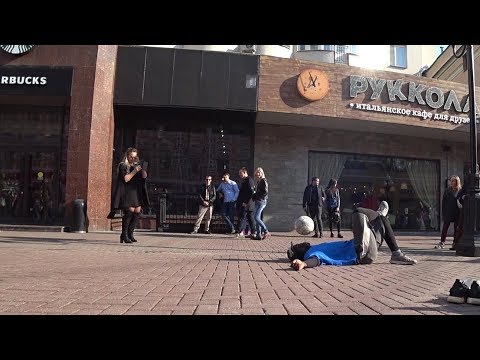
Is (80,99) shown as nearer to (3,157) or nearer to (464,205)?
(3,157)

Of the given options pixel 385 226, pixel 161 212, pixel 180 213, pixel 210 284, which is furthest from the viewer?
pixel 180 213

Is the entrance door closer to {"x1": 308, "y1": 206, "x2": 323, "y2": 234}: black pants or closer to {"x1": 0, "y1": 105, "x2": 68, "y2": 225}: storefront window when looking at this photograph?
{"x1": 0, "y1": 105, "x2": 68, "y2": 225}: storefront window

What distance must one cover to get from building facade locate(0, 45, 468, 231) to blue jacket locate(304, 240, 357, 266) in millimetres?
7900

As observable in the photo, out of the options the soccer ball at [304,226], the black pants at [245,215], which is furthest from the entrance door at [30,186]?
the soccer ball at [304,226]

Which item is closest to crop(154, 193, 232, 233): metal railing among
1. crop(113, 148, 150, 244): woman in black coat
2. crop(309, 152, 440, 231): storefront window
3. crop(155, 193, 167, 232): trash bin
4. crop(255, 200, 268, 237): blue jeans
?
crop(155, 193, 167, 232): trash bin

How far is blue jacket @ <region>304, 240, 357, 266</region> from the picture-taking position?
629 cm

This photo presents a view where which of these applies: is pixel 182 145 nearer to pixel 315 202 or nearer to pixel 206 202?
pixel 206 202

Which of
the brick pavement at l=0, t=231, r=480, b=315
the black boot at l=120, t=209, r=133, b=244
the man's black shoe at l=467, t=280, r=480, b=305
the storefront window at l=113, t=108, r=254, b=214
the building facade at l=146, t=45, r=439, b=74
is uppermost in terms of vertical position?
the building facade at l=146, t=45, r=439, b=74

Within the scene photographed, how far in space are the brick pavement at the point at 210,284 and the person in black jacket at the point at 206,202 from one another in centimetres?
468

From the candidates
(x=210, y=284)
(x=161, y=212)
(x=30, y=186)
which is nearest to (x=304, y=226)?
(x=210, y=284)

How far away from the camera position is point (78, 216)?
12.2m

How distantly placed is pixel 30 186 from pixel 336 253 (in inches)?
462

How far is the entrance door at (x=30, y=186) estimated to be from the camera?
561 inches
